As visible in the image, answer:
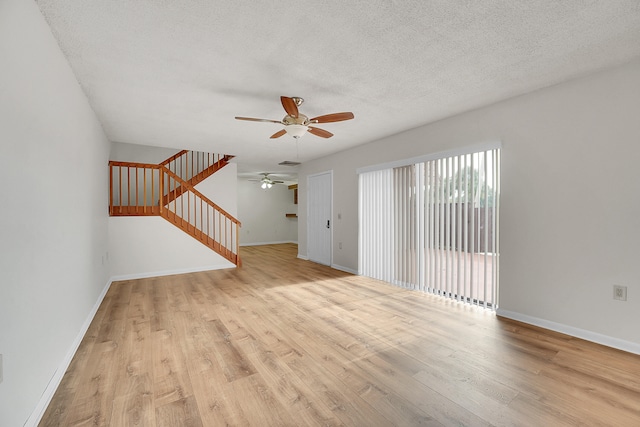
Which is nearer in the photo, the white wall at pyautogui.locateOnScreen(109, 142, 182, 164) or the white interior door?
the white wall at pyautogui.locateOnScreen(109, 142, 182, 164)

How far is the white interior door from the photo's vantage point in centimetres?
629

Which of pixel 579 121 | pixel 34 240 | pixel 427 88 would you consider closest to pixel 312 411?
pixel 34 240

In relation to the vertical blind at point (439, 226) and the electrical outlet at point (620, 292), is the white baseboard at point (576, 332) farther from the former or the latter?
the electrical outlet at point (620, 292)

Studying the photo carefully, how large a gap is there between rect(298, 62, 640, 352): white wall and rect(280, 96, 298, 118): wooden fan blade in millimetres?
2309

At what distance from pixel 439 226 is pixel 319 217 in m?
3.25

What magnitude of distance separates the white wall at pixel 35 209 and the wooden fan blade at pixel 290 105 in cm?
165

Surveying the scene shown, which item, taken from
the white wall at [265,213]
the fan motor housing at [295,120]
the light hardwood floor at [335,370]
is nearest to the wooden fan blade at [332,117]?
the fan motor housing at [295,120]

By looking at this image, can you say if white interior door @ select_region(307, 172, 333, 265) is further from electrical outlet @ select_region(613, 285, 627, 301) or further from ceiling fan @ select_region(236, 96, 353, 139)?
electrical outlet @ select_region(613, 285, 627, 301)

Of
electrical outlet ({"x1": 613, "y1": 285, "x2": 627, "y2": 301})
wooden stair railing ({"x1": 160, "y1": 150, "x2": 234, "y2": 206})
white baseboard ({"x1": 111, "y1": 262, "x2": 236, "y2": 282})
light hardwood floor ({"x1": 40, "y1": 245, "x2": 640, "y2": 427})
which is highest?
wooden stair railing ({"x1": 160, "y1": 150, "x2": 234, "y2": 206})

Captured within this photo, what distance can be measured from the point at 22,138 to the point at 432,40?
8.90 ft

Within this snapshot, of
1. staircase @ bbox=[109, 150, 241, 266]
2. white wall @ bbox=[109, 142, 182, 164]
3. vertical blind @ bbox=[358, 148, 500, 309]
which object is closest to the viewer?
vertical blind @ bbox=[358, 148, 500, 309]

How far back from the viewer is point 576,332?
2646mm

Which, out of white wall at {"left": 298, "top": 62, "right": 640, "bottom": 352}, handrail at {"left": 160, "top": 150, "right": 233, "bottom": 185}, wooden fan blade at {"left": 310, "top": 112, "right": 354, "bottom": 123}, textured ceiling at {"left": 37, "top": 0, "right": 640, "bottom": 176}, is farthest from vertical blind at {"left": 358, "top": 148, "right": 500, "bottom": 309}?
handrail at {"left": 160, "top": 150, "right": 233, "bottom": 185}

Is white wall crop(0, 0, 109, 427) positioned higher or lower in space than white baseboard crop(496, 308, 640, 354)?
higher
